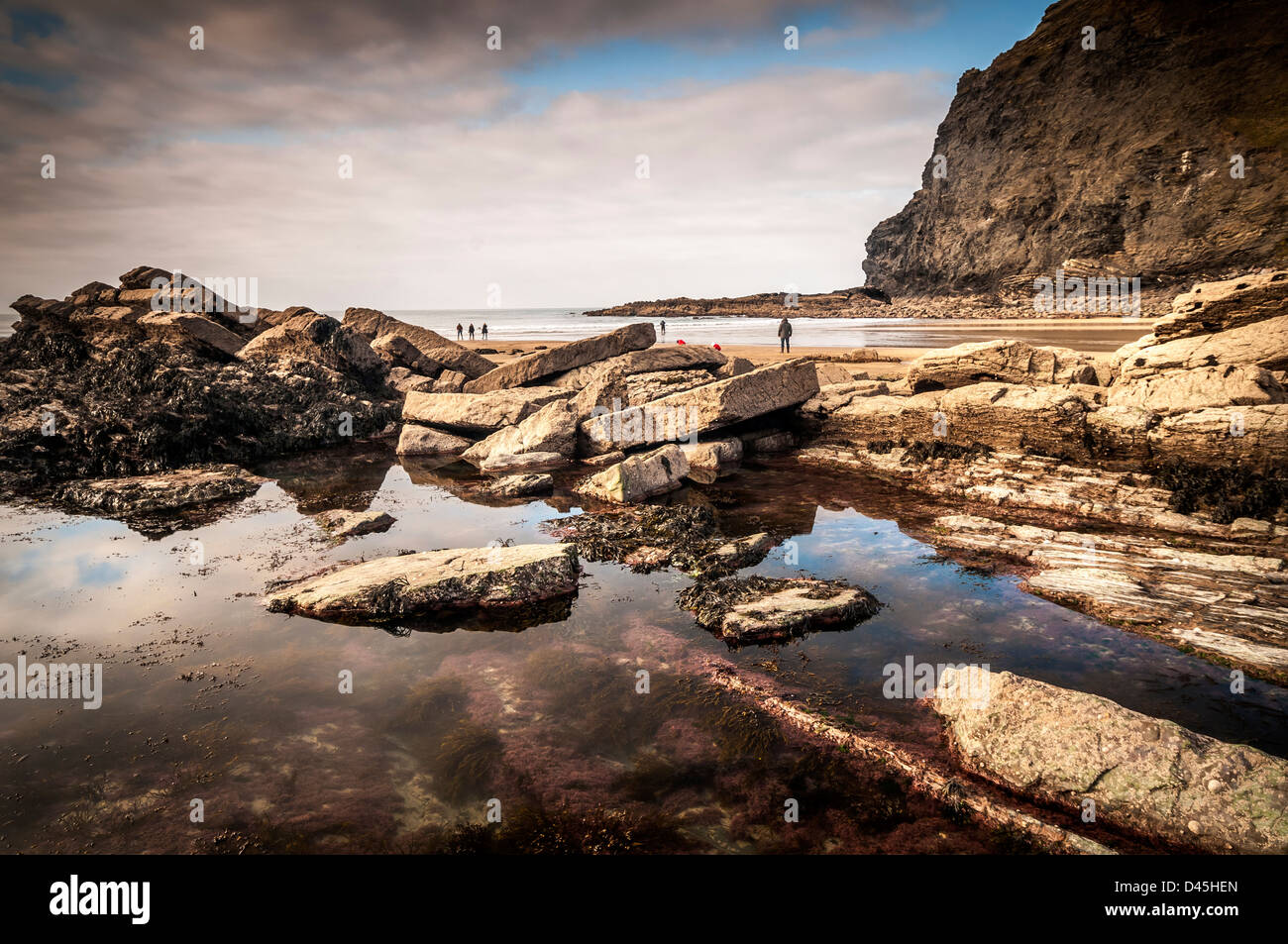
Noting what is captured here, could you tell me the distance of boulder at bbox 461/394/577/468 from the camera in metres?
12.4

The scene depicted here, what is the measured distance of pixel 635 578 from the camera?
22.1ft

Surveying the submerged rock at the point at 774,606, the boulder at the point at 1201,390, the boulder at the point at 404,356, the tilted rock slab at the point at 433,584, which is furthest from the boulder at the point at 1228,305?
the boulder at the point at 404,356

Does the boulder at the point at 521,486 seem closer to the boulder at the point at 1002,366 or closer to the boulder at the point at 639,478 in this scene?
the boulder at the point at 639,478

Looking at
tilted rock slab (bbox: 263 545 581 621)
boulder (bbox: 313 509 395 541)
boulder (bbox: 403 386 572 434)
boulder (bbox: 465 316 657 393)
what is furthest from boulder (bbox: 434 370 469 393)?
tilted rock slab (bbox: 263 545 581 621)

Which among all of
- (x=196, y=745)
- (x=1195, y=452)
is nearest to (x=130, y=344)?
(x=196, y=745)

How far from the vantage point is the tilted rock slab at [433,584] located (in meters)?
5.64

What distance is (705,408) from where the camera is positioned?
1176 centimetres

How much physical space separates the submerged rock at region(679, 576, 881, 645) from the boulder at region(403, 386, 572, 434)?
906 cm

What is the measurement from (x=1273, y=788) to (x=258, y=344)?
2169 cm

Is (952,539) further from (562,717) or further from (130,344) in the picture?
(130,344)

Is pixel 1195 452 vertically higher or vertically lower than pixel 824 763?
higher

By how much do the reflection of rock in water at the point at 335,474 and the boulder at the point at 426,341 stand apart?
4845 millimetres

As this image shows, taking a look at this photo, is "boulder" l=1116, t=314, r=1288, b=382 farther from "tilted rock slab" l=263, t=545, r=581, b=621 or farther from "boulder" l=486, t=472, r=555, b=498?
"boulder" l=486, t=472, r=555, b=498

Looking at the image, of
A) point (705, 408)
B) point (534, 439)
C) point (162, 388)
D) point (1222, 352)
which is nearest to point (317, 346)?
point (162, 388)
